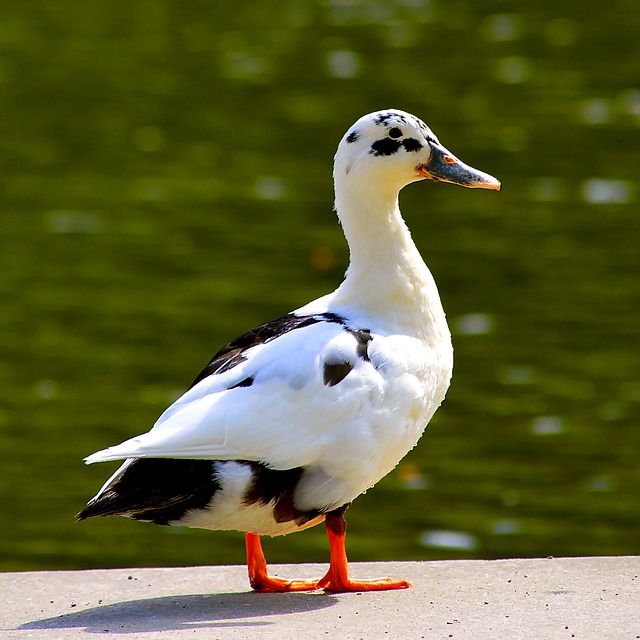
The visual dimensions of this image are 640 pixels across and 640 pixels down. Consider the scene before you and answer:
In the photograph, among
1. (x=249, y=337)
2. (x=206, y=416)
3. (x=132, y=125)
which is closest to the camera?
(x=206, y=416)

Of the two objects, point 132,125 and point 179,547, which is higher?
point 132,125

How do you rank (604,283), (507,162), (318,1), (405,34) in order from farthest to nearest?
1. (318,1)
2. (405,34)
3. (507,162)
4. (604,283)

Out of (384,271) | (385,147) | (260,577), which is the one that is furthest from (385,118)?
(260,577)

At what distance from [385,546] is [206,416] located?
3.43 meters

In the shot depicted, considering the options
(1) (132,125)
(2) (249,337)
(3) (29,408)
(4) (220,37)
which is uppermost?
(4) (220,37)

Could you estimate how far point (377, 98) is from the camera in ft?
54.5

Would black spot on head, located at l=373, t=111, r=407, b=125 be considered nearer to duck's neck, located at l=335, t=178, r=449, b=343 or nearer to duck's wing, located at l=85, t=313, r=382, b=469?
duck's neck, located at l=335, t=178, r=449, b=343

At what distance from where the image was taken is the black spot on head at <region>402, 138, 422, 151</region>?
6066 mm

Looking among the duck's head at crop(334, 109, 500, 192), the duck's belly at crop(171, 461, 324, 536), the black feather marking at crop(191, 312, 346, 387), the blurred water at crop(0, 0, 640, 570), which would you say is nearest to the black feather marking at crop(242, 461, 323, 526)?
the duck's belly at crop(171, 461, 324, 536)

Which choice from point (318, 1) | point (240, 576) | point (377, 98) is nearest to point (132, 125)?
point (377, 98)

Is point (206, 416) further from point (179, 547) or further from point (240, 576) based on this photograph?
point (179, 547)

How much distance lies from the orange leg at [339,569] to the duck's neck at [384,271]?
794mm

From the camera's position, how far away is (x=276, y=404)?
548 centimetres

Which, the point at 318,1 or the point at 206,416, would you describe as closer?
the point at 206,416
